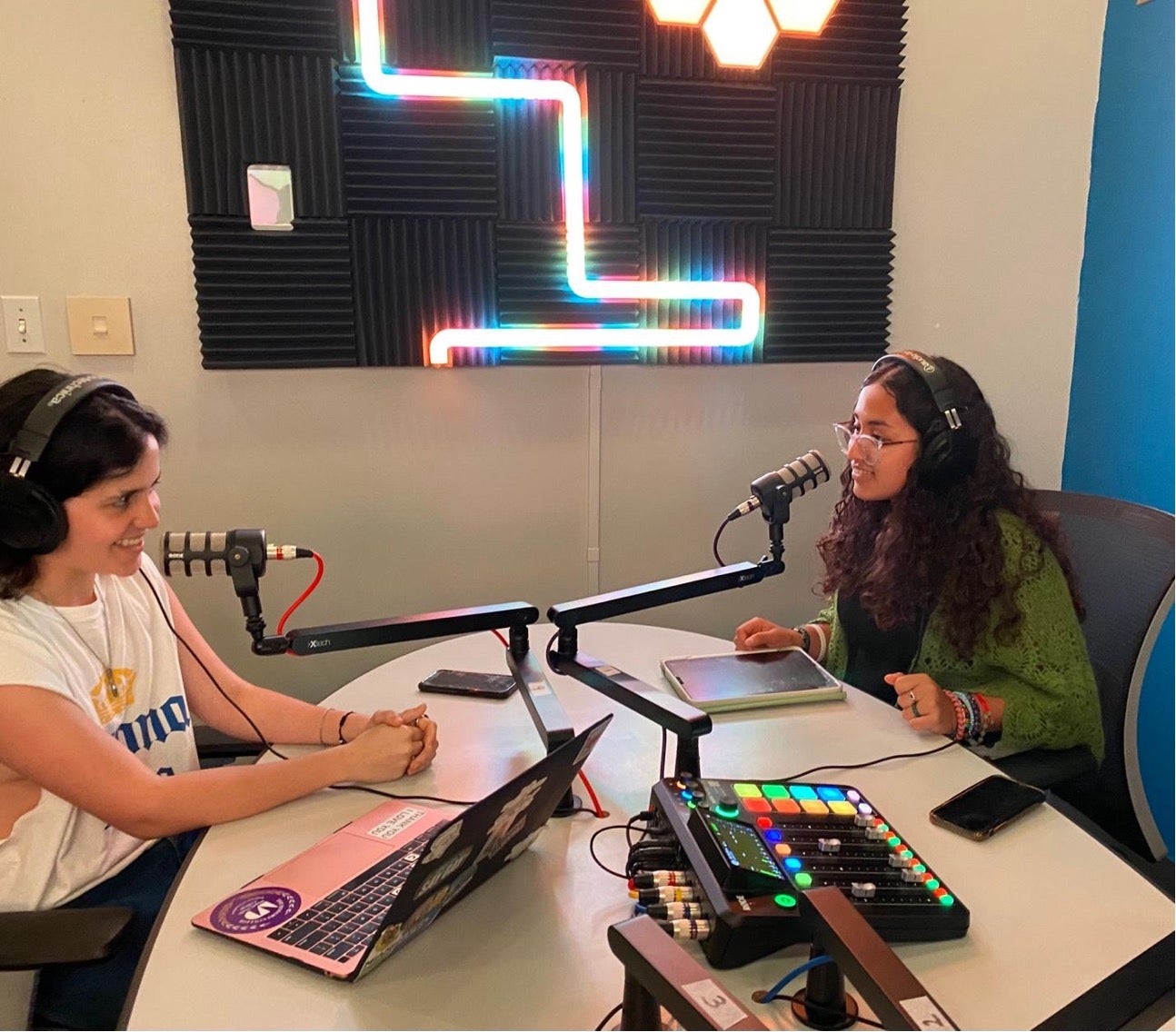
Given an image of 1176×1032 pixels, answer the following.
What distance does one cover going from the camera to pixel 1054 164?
2.26m

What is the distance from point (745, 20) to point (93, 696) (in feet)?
6.28

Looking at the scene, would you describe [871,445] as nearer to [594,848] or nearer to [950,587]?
[950,587]

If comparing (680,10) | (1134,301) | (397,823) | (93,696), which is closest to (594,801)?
(397,823)

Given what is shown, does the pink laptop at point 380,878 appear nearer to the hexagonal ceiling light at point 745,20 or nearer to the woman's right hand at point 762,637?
the woman's right hand at point 762,637

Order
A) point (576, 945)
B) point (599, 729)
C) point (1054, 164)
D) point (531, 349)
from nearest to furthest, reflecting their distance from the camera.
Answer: point (576, 945)
point (599, 729)
point (531, 349)
point (1054, 164)

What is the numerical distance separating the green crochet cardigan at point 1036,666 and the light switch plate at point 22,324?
190 centimetres

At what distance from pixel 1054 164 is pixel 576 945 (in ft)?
7.40

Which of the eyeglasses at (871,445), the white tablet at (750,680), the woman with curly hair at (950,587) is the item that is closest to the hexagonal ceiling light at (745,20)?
the woman with curly hair at (950,587)

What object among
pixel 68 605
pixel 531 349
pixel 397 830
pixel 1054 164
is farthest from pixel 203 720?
pixel 1054 164

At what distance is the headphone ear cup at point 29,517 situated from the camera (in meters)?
1.08

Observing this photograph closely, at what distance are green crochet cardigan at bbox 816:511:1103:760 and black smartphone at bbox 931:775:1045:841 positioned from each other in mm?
243

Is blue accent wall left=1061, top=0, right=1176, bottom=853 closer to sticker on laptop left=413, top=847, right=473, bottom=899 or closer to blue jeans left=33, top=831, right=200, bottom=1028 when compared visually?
sticker on laptop left=413, top=847, right=473, bottom=899

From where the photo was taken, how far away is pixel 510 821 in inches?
36.5

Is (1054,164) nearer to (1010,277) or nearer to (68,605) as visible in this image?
(1010,277)
